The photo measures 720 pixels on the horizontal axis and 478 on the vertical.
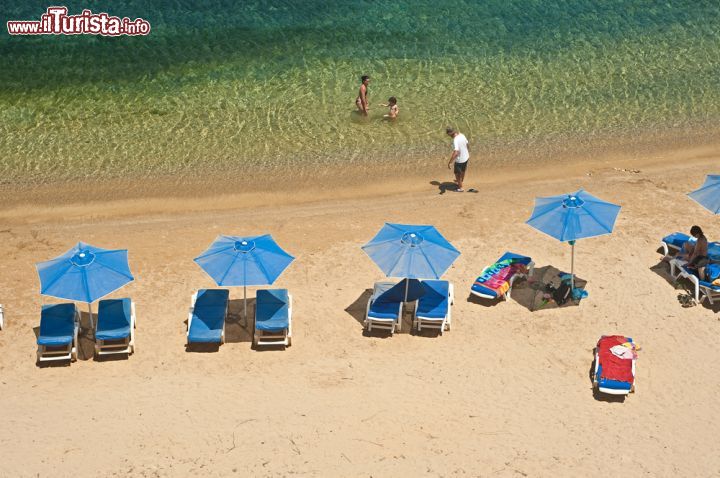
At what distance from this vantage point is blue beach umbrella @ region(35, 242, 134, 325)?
613 inches

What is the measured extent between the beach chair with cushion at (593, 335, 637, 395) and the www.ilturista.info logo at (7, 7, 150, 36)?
850 inches

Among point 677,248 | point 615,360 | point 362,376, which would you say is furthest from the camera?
point 677,248

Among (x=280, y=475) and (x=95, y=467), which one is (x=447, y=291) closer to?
(x=280, y=475)

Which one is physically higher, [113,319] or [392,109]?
[392,109]

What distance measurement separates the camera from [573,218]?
17.2 m

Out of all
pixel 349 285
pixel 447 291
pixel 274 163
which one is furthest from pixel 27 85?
pixel 447 291

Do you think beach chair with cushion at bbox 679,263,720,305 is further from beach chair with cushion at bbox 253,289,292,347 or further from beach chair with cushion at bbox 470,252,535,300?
beach chair with cushion at bbox 253,289,292,347

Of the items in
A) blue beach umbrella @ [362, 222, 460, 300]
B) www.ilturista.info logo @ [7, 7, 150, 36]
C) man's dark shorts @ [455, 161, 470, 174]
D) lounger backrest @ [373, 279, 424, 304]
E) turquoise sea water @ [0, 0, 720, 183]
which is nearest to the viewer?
blue beach umbrella @ [362, 222, 460, 300]

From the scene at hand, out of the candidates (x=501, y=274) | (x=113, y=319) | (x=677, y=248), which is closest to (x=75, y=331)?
(x=113, y=319)

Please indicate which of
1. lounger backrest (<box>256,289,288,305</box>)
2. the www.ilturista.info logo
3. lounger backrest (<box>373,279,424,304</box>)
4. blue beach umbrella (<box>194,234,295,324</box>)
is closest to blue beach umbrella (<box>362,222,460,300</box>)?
lounger backrest (<box>373,279,424,304</box>)

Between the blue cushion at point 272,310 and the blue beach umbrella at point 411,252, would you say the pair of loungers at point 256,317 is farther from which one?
the blue beach umbrella at point 411,252

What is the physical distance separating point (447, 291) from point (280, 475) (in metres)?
5.25

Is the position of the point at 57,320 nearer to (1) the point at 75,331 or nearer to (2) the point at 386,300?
(1) the point at 75,331

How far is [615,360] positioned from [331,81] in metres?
15.3
